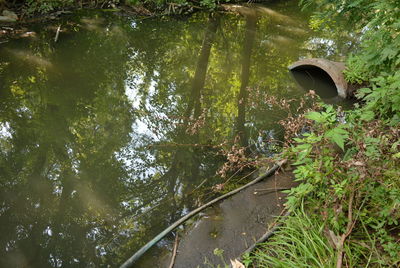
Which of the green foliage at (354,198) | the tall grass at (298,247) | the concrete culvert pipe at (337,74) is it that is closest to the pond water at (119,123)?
the concrete culvert pipe at (337,74)

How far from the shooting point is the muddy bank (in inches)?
122

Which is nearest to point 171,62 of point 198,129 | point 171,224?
point 198,129

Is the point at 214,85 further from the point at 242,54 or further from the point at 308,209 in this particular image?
the point at 308,209

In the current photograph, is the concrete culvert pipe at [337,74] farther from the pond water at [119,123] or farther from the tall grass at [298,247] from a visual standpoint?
the tall grass at [298,247]

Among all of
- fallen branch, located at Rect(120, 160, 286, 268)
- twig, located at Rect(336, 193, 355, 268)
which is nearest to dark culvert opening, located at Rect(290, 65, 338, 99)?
fallen branch, located at Rect(120, 160, 286, 268)

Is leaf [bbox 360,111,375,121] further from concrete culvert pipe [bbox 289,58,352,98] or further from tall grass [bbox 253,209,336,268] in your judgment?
concrete culvert pipe [bbox 289,58,352,98]

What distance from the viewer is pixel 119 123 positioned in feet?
17.6

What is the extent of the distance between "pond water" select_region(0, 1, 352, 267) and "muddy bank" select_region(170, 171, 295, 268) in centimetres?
33

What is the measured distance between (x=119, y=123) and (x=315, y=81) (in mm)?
4191

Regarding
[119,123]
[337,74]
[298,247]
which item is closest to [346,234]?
[298,247]

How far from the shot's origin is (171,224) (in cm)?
361

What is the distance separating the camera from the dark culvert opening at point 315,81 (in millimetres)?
6426

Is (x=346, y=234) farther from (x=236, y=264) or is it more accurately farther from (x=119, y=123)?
(x=119, y=123)

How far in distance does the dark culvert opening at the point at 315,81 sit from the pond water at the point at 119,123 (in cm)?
24
